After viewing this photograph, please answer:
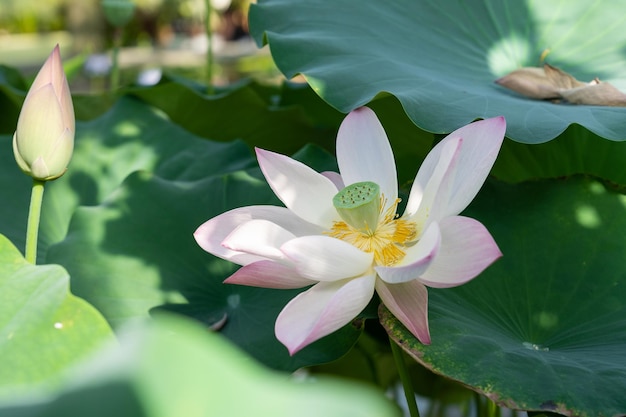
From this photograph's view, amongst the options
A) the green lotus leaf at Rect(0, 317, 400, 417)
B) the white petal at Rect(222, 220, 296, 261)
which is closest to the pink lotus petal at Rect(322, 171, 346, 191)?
the white petal at Rect(222, 220, 296, 261)

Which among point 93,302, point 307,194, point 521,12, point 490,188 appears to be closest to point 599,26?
point 521,12

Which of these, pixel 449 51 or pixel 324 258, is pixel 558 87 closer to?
pixel 449 51

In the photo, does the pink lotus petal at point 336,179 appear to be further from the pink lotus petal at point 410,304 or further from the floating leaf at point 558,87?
the floating leaf at point 558,87

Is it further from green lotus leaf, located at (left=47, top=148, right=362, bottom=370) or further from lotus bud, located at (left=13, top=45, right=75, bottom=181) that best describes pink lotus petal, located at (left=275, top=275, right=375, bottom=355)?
lotus bud, located at (left=13, top=45, right=75, bottom=181)

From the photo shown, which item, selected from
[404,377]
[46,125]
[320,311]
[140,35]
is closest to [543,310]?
[404,377]

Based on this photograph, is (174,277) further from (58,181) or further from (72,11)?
(72,11)

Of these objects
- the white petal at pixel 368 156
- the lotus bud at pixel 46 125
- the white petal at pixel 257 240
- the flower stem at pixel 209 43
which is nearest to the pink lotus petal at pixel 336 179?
the white petal at pixel 368 156
